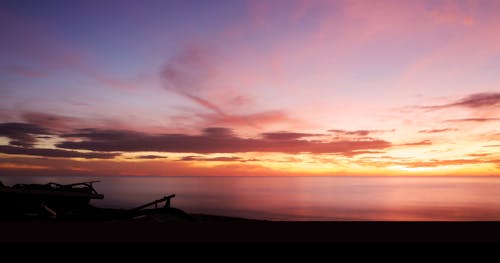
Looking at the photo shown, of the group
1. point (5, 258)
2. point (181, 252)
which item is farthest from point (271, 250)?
point (5, 258)

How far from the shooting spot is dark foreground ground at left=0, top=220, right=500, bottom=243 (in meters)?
2.01

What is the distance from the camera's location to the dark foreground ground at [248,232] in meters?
2.01

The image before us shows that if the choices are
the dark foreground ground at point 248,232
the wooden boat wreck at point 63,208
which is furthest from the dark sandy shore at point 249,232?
the wooden boat wreck at point 63,208

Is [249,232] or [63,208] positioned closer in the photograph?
[249,232]

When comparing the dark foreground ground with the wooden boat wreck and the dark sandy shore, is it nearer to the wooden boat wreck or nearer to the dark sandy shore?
the dark sandy shore

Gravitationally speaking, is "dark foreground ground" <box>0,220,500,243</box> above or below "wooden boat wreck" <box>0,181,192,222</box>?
above

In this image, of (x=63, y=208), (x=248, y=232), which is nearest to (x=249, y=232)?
(x=248, y=232)

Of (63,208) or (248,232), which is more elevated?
(248,232)

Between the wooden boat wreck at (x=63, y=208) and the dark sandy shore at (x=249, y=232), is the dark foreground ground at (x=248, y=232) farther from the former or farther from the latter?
the wooden boat wreck at (x=63, y=208)

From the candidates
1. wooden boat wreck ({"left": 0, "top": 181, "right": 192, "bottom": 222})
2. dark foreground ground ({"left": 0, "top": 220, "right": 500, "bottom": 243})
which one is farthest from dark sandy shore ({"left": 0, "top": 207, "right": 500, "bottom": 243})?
wooden boat wreck ({"left": 0, "top": 181, "right": 192, "bottom": 222})

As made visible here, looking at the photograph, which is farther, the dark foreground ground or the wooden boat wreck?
the wooden boat wreck

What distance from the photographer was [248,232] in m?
2.19

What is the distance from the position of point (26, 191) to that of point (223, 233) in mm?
28476

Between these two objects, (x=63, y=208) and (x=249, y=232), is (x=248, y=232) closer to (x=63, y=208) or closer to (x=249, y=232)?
(x=249, y=232)
